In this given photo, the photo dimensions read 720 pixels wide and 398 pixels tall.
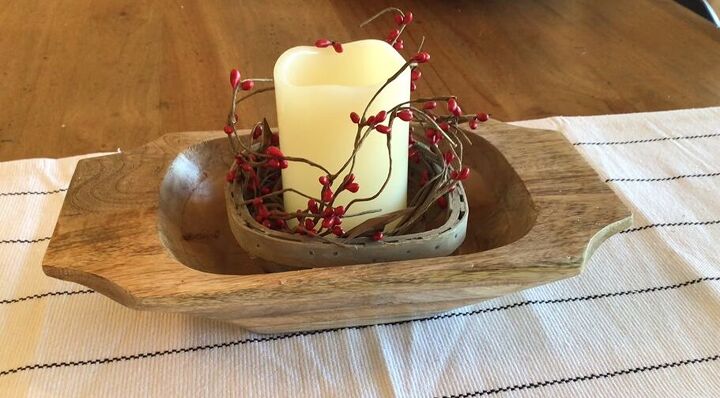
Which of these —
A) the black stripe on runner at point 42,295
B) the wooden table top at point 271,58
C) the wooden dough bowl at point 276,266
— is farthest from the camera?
the wooden table top at point 271,58

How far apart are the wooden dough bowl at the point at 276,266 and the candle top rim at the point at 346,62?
0.41 feet

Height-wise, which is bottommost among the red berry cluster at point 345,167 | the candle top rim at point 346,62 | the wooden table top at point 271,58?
the wooden table top at point 271,58

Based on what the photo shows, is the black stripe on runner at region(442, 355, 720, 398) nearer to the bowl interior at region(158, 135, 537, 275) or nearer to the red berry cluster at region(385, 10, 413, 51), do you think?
the bowl interior at region(158, 135, 537, 275)

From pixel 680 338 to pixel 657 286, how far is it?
61 millimetres

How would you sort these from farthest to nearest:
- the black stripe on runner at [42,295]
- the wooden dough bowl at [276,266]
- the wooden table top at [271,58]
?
the wooden table top at [271,58] < the black stripe on runner at [42,295] < the wooden dough bowl at [276,266]

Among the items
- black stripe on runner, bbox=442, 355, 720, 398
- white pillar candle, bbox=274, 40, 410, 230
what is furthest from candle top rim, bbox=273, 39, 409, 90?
black stripe on runner, bbox=442, 355, 720, 398

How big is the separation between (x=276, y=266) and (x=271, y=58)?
21.0 inches

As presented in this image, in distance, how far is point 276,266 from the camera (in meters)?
0.47

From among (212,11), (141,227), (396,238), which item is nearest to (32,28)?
(212,11)

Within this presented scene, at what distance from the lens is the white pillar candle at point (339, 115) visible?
1.44 feet

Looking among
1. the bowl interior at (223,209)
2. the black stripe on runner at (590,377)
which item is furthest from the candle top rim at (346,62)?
the black stripe on runner at (590,377)

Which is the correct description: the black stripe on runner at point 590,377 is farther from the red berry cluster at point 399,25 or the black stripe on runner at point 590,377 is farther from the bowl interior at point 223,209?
the red berry cluster at point 399,25

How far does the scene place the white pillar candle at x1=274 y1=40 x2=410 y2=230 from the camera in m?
0.44

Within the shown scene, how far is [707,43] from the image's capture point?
0.96m
